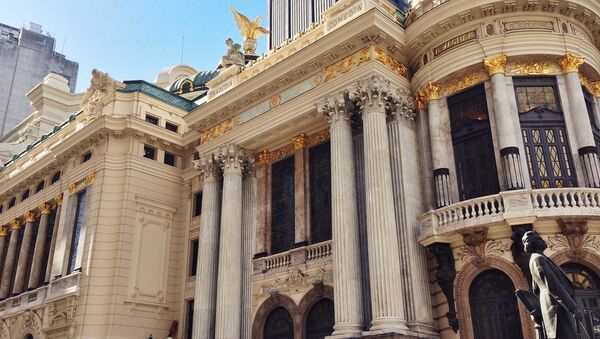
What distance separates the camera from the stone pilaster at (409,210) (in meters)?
18.5

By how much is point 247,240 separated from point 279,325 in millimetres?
4037

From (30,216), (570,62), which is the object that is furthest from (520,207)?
(30,216)

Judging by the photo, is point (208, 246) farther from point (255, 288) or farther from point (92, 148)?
point (92, 148)

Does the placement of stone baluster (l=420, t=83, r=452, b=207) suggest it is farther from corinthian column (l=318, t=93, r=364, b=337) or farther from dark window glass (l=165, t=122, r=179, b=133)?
dark window glass (l=165, t=122, r=179, b=133)

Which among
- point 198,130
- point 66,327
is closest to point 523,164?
point 198,130

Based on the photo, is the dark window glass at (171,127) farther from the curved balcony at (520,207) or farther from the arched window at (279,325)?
the curved balcony at (520,207)

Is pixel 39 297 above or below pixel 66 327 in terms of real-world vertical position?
above

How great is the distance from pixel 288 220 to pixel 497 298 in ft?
30.6

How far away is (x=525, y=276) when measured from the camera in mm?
17219

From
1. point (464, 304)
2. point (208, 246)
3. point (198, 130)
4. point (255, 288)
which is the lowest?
point (464, 304)

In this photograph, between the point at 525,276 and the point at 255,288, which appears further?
the point at 255,288

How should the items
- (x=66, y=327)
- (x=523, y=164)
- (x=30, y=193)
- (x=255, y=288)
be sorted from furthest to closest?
(x=30, y=193) → (x=66, y=327) → (x=255, y=288) → (x=523, y=164)

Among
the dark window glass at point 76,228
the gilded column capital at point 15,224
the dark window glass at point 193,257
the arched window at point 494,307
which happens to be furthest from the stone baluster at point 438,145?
the gilded column capital at point 15,224

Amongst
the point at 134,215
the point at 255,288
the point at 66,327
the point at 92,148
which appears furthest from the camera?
the point at 92,148
